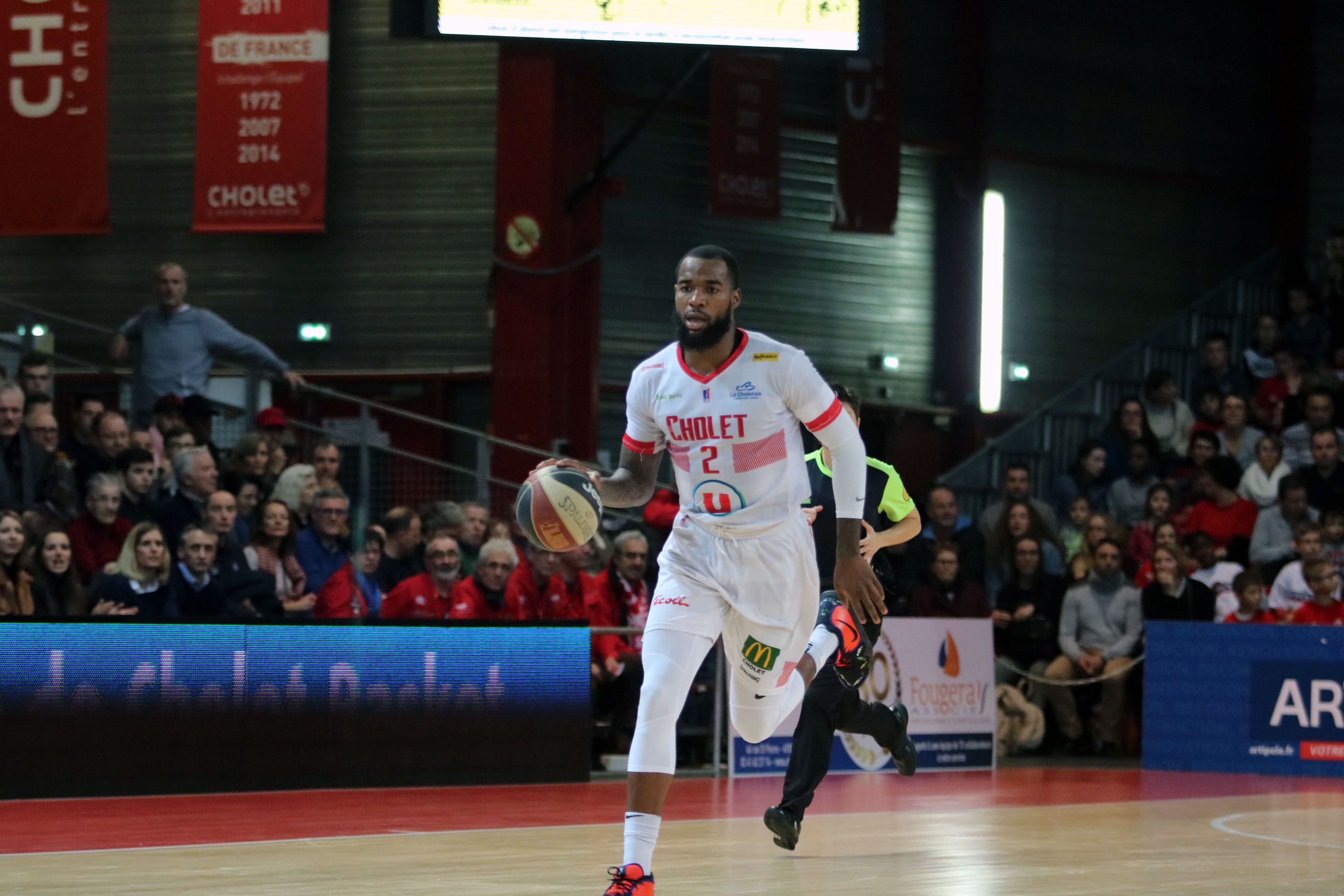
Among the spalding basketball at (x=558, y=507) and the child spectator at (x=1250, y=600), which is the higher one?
the spalding basketball at (x=558, y=507)

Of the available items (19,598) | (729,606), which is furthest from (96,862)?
(19,598)

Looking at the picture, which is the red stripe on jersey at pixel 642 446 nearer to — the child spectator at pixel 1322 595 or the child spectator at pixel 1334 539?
the child spectator at pixel 1322 595

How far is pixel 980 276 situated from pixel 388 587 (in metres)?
11.3

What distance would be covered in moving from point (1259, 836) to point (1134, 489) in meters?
9.32

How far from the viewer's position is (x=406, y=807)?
11102 mm

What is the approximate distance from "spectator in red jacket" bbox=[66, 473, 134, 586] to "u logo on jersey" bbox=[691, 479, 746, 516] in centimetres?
641

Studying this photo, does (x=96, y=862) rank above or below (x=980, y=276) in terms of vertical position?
below

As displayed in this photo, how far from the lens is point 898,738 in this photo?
1005 centimetres

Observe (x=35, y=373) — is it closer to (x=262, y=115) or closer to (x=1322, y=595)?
(x=262, y=115)

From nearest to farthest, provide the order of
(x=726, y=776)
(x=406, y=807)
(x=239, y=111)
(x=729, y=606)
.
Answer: (x=729, y=606)
(x=406, y=807)
(x=726, y=776)
(x=239, y=111)

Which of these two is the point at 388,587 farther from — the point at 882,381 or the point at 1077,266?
the point at 1077,266

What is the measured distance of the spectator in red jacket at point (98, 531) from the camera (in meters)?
12.8

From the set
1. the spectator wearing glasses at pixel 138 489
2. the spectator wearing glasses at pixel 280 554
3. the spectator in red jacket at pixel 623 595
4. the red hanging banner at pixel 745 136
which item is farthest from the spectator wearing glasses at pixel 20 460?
the red hanging banner at pixel 745 136

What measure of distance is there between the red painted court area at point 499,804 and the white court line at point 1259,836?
1240 mm
